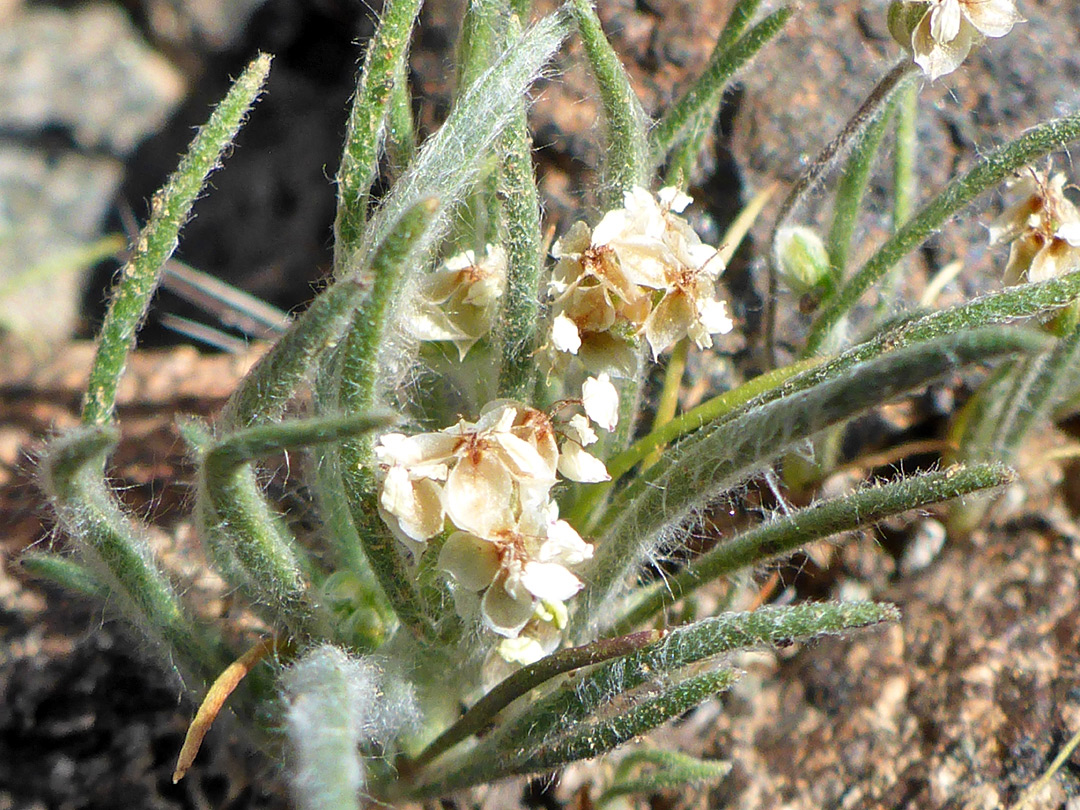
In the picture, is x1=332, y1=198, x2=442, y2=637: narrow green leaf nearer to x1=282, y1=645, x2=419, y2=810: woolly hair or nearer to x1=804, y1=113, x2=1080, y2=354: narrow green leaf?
x1=282, y1=645, x2=419, y2=810: woolly hair

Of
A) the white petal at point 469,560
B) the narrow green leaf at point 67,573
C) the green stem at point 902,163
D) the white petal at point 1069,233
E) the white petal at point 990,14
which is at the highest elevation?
the white petal at point 990,14

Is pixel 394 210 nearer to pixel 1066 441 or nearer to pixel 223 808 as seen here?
pixel 223 808

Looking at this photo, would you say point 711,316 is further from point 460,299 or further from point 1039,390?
point 1039,390

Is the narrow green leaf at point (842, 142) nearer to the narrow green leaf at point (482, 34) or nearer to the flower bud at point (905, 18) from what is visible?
the flower bud at point (905, 18)

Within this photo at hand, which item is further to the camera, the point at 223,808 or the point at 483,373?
the point at 223,808

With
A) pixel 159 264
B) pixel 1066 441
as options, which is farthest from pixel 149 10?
pixel 1066 441

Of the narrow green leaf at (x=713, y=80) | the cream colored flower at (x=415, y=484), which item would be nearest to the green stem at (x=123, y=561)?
the cream colored flower at (x=415, y=484)

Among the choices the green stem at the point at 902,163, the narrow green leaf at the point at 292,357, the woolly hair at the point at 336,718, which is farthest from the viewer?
the green stem at the point at 902,163
